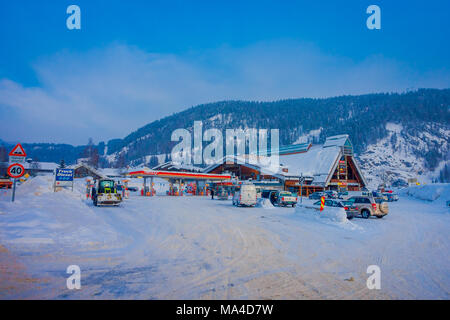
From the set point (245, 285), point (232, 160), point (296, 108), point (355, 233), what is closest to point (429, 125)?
point (296, 108)

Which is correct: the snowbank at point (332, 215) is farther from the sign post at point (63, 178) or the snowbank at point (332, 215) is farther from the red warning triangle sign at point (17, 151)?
the sign post at point (63, 178)

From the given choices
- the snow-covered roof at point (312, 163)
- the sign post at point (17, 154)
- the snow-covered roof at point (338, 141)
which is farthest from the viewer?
the snow-covered roof at point (338, 141)

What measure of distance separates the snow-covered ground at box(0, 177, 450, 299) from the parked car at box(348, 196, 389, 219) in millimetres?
6544

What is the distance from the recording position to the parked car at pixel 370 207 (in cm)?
2142

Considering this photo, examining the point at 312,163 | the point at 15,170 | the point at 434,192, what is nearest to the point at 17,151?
the point at 15,170

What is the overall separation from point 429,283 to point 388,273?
0.90 meters

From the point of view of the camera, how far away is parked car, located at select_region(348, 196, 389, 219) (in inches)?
A: 843

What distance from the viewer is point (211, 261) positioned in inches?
332

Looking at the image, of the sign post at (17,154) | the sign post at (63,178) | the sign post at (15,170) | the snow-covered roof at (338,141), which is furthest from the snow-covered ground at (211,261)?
the snow-covered roof at (338,141)

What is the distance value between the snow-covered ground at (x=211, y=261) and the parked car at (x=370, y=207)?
21.5ft

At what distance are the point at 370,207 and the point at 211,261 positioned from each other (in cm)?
1704

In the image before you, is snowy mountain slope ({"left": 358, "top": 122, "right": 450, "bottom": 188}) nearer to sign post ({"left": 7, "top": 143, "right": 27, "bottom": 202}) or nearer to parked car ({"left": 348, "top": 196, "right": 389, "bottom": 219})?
parked car ({"left": 348, "top": 196, "right": 389, "bottom": 219})

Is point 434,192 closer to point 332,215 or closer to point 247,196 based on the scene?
point 247,196
